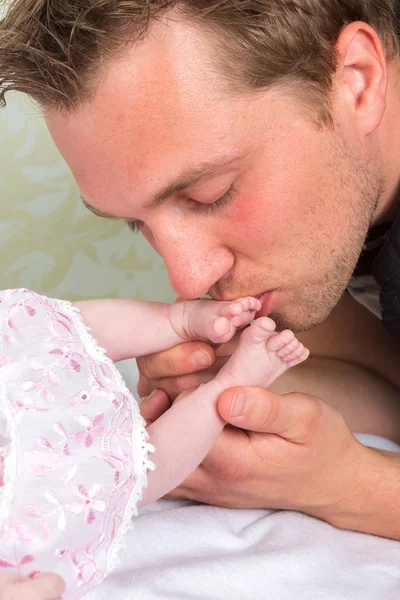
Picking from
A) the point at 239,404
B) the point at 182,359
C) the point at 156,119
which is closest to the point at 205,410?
the point at 239,404

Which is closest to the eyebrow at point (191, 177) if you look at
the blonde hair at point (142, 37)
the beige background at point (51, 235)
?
the blonde hair at point (142, 37)

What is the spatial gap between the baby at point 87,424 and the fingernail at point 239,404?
5cm

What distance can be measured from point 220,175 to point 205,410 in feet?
1.14

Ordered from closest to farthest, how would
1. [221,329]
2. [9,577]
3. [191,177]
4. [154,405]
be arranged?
[9,577], [191,177], [221,329], [154,405]

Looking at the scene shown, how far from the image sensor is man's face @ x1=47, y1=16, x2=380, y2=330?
37.9 inches

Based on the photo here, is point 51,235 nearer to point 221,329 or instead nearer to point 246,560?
point 221,329

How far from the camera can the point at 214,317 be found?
3.69ft

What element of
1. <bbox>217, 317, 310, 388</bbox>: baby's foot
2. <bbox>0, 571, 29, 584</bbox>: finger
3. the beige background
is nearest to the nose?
<bbox>217, 317, 310, 388</bbox>: baby's foot

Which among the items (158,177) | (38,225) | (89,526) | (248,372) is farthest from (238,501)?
(38,225)

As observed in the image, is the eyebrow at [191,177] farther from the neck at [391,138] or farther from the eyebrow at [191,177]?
the neck at [391,138]

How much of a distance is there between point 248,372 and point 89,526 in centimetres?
35

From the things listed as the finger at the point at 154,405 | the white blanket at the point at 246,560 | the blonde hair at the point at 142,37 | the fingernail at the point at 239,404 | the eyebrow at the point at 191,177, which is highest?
the blonde hair at the point at 142,37

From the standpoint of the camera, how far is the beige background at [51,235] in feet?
7.16

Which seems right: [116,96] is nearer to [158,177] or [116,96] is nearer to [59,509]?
[158,177]
